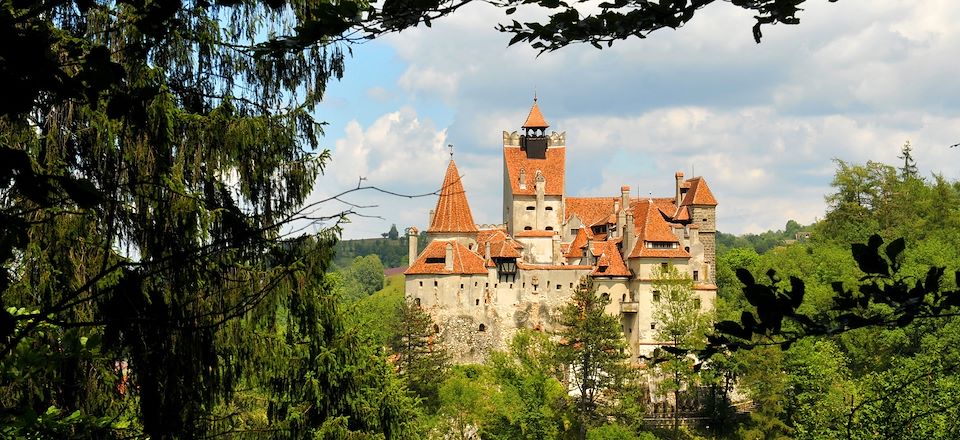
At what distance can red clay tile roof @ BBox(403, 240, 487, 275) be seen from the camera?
177 feet

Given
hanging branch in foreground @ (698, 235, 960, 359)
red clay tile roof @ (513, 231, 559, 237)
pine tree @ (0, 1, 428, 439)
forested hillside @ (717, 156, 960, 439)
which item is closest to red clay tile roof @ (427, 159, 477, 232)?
red clay tile roof @ (513, 231, 559, 237)

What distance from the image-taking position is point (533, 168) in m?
60.9

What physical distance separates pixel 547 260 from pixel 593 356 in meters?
10.8

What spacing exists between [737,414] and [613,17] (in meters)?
46.5

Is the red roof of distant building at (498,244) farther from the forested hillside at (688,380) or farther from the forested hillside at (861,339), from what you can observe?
the forested hillside at (861,339)

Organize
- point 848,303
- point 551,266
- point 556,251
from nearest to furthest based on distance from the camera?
1. point 848,303
2. point 551,266
3. point 556,251

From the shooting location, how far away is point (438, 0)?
460cm

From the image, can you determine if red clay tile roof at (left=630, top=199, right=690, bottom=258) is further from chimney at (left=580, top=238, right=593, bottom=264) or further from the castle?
chimney at (left=580, top=238, right=593, bottom=264)

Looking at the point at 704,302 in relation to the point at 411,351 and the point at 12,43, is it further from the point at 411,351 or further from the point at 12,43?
the point at 12,43

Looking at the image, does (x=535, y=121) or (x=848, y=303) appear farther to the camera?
(x=535, y=121)

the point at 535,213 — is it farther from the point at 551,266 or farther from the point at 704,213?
the point at 704,213

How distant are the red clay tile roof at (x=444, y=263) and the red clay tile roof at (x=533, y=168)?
597 centimetres

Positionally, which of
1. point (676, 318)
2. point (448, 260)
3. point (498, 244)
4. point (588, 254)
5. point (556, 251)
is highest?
point (498, 244)

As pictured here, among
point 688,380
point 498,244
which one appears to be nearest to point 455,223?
point 498,244
